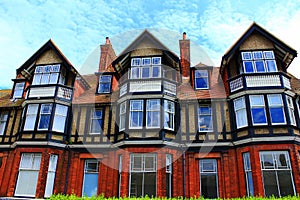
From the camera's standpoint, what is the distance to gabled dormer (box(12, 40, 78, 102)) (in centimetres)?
1919

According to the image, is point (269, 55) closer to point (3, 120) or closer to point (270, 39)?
point (270, 39)

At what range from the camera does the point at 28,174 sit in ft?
56.1

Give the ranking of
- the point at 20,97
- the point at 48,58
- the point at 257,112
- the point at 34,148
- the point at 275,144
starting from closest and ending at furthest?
1. the point at 275,144
2. the point at 257,112
3. the point at 34,148
4. the point at 48,58
5. the point at 20,97

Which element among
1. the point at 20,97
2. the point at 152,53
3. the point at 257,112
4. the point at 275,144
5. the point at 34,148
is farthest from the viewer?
the point at 20,97

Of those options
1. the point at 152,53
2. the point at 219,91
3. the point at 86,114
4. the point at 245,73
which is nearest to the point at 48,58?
the point at 86,114

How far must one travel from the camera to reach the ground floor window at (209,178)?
635 inches

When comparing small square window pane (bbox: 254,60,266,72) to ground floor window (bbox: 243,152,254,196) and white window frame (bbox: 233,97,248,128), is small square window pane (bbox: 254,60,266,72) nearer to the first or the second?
white window frame (bbox: 233,97,248,128)

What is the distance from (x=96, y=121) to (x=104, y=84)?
138 inches

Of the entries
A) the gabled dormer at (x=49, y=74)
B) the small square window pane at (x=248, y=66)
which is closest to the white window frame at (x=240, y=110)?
the small square window pane at (x=248, y=66)

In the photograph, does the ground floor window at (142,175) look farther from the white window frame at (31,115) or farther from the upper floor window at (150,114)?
the white window frame at (31,115)

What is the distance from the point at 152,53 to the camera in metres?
18.9

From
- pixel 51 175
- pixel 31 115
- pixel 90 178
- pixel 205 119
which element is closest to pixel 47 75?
pixel 31 115

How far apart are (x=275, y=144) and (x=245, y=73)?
4.96 meters

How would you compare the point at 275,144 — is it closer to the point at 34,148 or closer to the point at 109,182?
the point at 109,182
